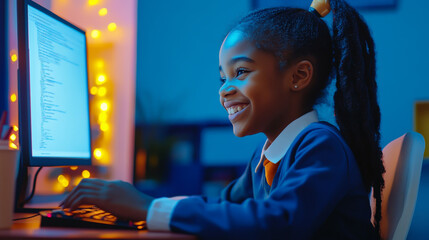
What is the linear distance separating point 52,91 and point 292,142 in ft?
1.88

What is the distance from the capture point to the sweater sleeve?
1.99 ft

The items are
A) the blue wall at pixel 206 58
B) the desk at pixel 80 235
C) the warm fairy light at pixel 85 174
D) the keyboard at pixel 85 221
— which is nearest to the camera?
the desk at pixel 80 235

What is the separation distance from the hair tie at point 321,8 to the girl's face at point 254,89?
7.9 inches

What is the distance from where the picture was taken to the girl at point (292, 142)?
0.63m

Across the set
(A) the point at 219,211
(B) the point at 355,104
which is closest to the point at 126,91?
(B) the point at 355,104

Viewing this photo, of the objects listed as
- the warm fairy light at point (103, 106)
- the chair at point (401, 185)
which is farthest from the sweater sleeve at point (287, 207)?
the warm fairy light at point (103, 106)

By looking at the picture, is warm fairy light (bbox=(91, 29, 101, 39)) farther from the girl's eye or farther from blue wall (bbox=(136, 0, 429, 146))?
the girl's eye

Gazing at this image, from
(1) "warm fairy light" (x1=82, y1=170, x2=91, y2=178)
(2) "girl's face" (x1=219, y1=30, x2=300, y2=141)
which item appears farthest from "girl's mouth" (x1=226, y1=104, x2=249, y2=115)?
(1) "warm fairy light" (x1=82, y1=170, x2=91, y2=178)

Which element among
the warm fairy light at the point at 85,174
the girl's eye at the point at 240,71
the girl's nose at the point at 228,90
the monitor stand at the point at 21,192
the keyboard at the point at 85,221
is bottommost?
the warm fairy light at the point at 85,174

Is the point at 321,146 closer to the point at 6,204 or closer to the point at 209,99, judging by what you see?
the point at 6,204

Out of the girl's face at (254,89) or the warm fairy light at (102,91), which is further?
the warm fairy light at (102,91)

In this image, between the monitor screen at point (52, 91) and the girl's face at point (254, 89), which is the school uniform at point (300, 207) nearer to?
the girl's face at point (254, 89)

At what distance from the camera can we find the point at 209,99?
7.82ft

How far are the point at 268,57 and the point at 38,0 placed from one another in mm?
1139
